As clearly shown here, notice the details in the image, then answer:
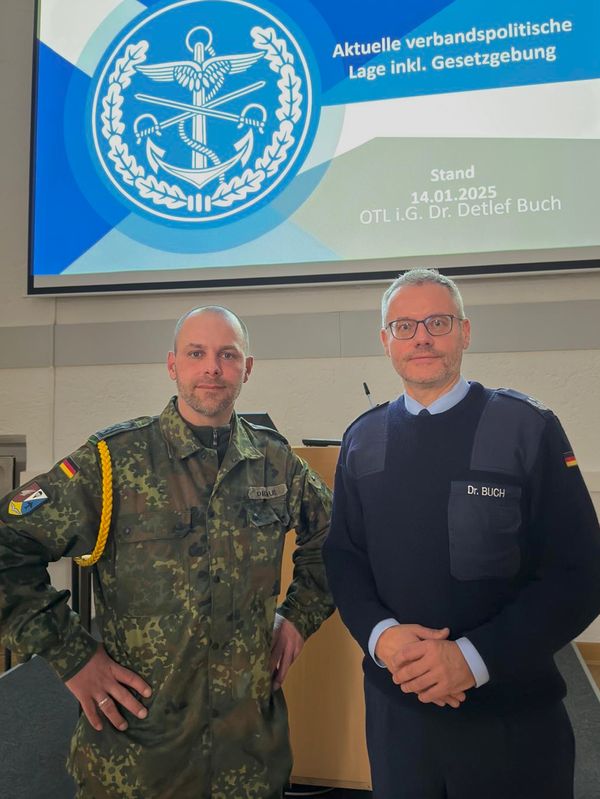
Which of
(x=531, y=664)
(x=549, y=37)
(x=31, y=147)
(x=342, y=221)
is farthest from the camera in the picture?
(x=31, y=147)

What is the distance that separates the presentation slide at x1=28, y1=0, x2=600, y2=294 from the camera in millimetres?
2867

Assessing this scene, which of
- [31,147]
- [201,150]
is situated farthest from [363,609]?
[31,147]

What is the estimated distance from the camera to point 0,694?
2.53 metres

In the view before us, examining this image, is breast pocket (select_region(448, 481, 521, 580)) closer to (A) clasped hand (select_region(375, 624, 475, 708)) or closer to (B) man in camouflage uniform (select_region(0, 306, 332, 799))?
(A) clasped hand (select_region(375, 624, 475, 708))

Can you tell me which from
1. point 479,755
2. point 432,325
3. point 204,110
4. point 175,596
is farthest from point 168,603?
point 204,110

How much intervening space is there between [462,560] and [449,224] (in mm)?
2271

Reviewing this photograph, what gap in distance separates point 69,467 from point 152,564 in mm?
249

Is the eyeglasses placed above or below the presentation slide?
below

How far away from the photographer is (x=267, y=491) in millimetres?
1264

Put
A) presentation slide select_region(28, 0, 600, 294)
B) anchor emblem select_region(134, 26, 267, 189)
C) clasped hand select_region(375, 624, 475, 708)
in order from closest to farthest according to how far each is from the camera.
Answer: clasped hand select_region(375, 624, 475, 708) → presentation slide select_region(28, 0, 600, 294) → anchor emblem select_region(134, 26, 267, 189)

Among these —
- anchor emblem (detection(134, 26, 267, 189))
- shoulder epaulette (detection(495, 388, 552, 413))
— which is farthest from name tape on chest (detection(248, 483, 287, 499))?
anchor emblem (detection(134, 26, 267, 189))

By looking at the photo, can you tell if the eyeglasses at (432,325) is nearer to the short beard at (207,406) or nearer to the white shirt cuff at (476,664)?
the short beard at (207,406)

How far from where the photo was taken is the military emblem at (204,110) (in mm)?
3086

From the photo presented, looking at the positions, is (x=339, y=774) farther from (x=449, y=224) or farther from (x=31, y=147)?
(x=31, y=147)
